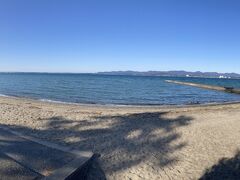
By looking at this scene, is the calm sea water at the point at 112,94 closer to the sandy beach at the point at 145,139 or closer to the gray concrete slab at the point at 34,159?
the sandy beach at the point at 145,139

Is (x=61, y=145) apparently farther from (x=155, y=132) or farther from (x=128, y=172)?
(x=155, y=132)

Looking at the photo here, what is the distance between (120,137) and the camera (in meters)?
10.5

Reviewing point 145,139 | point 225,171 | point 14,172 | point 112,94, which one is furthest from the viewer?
point 112,94

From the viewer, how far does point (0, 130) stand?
10.3m

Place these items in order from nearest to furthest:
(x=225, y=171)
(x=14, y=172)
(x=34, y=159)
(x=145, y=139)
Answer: (x=14, y=172) → (x=34, y=159) → (x=225, y=171) → (x=145, y=139)

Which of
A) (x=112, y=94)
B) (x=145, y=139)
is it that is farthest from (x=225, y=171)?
(x=112, y=94)

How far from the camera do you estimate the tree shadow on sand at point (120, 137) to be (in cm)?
865

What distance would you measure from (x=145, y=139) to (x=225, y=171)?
292 centimetres

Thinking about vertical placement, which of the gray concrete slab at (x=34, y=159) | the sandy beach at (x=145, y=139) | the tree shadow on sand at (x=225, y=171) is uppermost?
the gray concrete slab at (x=34, y=159)

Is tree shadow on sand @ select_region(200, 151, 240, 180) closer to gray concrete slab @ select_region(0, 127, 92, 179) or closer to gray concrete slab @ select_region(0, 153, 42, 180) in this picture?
gray concrete slab @ select_region(0, 127, 92, 179)

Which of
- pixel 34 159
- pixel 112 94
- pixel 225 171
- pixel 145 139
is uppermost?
pixel 34 159

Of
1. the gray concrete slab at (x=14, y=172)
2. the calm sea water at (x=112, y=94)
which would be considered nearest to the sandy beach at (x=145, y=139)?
the gray concrete slab at (x=14, y=172)

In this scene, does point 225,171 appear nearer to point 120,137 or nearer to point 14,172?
point 120,137

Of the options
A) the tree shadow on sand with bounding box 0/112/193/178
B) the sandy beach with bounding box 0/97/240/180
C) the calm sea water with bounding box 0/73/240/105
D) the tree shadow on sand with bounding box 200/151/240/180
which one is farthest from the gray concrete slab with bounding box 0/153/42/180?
the calm sea water with bounding box 0/73/240/105
